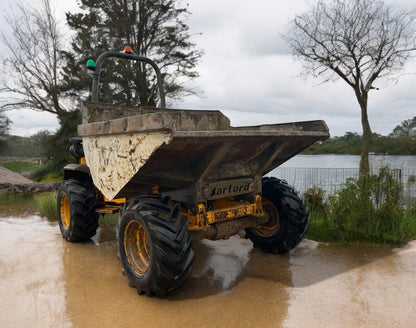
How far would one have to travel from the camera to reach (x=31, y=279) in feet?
11.3

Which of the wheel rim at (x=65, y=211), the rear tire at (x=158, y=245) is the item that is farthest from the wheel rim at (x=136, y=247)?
the wheel rim at (x=65, y=211)

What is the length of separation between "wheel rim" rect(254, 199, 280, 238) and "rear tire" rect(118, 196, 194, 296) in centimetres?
135

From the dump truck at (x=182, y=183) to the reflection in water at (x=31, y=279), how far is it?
2.05ft

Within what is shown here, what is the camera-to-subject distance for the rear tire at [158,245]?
2.80 meters

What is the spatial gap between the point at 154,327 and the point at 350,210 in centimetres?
319

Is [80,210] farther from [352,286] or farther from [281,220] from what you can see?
[352,286]

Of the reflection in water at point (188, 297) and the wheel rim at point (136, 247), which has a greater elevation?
the wheel rim at point (136, 247)

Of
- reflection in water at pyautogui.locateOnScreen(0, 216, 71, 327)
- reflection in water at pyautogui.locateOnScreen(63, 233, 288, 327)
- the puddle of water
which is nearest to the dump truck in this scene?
reflection in water at pyautogui.locateOnScreen(63, 233, 288, 327)

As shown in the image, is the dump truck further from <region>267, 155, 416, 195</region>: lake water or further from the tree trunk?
the tree trunk

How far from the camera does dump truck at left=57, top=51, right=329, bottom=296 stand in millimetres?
2789

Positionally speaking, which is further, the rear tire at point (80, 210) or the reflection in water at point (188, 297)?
the rear tire at point (80, 210)

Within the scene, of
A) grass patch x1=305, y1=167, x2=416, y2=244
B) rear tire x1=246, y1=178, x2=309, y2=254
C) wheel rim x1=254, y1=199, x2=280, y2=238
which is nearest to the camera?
rear tire x1=246, y1=178, x2=309, y2=254

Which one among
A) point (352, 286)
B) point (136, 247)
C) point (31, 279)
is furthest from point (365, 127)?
point (31, 279)

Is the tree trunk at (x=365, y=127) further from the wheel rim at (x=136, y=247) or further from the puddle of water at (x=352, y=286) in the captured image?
the wheel rim at (x=136, y=247)
